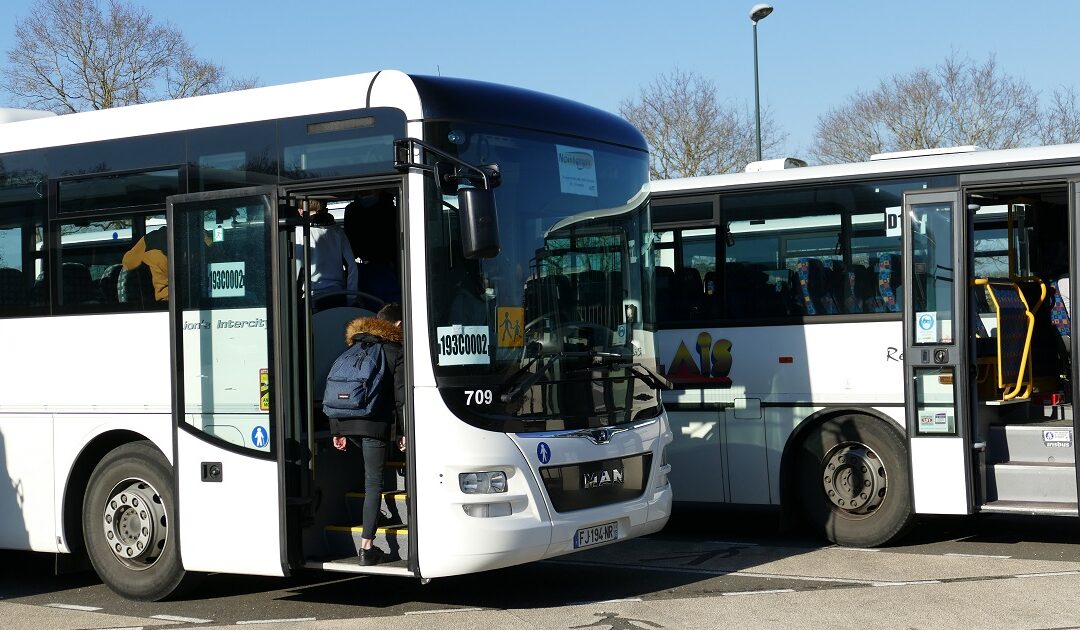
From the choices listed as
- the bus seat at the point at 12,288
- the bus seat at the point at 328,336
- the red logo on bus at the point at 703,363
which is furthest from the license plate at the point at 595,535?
the bus seat at the point at 12,288

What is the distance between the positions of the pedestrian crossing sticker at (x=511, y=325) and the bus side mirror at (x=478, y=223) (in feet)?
1.50

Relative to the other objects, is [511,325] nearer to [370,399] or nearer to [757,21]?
[370,399]

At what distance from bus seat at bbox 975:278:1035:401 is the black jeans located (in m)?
5.31

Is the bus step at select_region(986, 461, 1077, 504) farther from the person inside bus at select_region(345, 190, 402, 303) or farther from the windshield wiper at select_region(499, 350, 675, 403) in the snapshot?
the person inside bus at select_region(345, 190, 402, 303)

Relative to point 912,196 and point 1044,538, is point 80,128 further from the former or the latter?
point 1044,538

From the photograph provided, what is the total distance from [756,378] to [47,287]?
579cm

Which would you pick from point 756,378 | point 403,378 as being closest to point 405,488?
point 403,378

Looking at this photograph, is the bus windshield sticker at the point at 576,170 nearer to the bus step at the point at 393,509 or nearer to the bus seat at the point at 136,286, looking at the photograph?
the bus step at the point at 393,509

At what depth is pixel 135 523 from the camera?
964 centimetres

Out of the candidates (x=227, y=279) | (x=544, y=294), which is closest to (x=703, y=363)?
(x=544, y=294)

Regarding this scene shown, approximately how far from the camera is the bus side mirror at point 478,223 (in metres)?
8.20

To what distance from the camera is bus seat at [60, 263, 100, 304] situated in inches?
387

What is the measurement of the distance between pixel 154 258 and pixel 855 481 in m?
5.89

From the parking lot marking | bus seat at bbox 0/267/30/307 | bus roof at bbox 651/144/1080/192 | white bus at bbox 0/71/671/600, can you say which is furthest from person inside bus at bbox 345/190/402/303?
bus roof at bbox 651/144/1080/192
